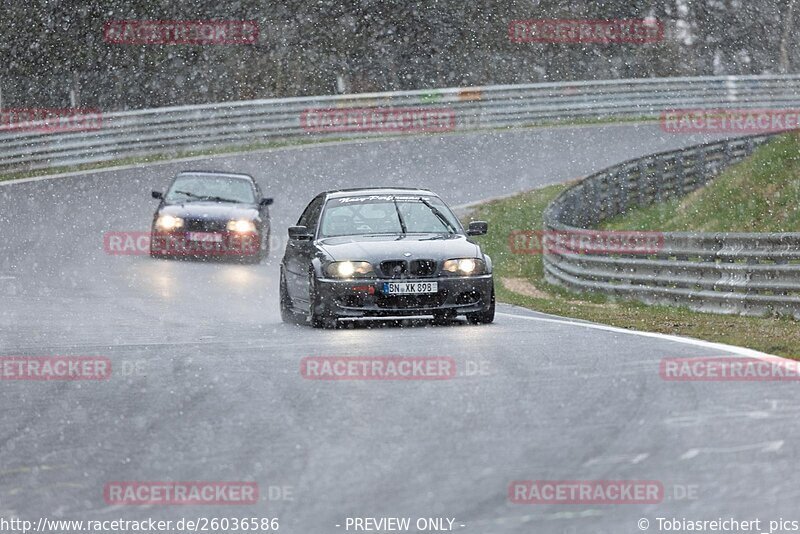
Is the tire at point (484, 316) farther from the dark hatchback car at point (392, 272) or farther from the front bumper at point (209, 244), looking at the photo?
the front bumper at point (209, 244)

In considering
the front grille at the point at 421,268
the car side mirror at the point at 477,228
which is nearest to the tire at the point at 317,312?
the front grille at the point at 421,268

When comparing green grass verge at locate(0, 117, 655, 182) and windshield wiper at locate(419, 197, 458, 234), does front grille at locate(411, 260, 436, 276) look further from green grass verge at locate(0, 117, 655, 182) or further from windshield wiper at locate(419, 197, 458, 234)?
green grass verge at locate(0, 117, 655, 182)

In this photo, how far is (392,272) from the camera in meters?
14.2

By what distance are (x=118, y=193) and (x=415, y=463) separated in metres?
24.5

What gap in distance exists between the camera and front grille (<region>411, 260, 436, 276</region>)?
46.8 feet

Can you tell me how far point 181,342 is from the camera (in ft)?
43.9

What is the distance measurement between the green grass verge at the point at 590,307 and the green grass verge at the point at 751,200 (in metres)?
2.59

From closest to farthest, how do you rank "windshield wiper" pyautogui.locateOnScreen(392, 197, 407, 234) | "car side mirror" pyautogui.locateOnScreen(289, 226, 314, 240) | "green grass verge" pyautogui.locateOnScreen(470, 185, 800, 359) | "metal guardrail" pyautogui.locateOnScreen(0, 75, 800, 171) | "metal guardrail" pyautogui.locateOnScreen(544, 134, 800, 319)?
1. "green grass verge" pyautogui.locateOnScreen(470, 185, 800, 359)
2. "windshield wiper" pyautogui.locateOnScreen(392, 197, 407, 234)
3. "car side mirror" pyautogui.locateOnScreen(289, 226, 314, 240)
4. "metal guardrail" pyautogui.locateOnScreen(544, 134, 800, 319)
5. "metal guardrail" pyautogui.locateOnScreen(0, 75, 800, 171)

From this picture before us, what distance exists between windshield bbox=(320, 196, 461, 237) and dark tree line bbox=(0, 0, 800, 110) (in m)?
Result: 30.4

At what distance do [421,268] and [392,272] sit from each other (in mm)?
267

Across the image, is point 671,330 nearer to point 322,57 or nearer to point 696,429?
point 696,429

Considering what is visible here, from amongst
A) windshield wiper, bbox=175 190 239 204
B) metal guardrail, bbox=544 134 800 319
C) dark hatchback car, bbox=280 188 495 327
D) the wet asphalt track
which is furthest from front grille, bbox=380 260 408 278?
windshield wiper, bbox=175 190 239 204

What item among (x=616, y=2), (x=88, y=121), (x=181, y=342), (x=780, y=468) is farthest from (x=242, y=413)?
(x=616, y=2)

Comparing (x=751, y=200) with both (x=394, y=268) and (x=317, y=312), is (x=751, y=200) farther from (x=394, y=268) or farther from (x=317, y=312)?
(x=317, y=312)
